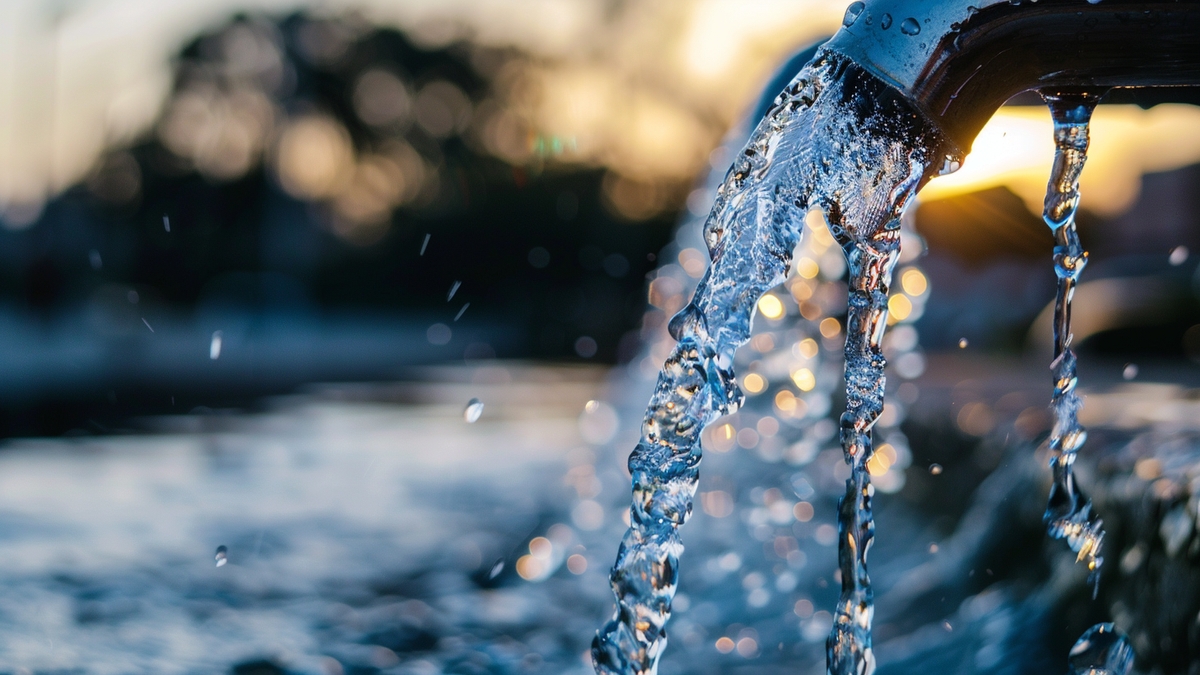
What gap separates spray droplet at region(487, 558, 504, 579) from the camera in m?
3.08

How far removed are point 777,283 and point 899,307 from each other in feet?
9.04

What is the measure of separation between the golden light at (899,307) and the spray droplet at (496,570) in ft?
5.40

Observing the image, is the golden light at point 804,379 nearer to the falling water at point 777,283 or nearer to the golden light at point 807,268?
the golden light at point 807,268

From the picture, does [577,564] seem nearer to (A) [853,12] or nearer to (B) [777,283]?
(B) [777,283]

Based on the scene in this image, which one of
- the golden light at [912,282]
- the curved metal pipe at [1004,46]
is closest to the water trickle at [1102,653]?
the curved metal pipe at [1004,46]

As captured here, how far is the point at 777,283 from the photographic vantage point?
1382mm

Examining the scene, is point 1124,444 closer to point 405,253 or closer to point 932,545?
point 932,545

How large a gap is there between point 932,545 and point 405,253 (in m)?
38.5

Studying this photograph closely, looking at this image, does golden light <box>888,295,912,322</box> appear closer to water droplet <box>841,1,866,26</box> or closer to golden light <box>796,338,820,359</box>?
golden light <box>796,338,820,359</box>

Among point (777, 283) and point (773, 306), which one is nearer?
point (777, 283)

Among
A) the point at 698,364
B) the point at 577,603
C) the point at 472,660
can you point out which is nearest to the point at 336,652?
the point at 472,660

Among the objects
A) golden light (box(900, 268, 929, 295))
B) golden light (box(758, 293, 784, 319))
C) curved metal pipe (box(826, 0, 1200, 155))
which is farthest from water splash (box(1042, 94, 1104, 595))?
golden light (box(900, 268, 929, 295))

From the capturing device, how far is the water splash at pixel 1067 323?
4.47 ft

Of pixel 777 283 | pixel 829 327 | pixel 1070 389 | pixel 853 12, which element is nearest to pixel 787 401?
pixel 829 327
